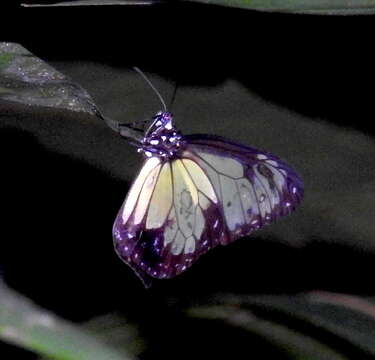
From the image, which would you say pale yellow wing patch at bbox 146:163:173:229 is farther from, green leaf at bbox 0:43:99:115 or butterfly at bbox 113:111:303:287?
green leaf at bbox 0:43:99:115

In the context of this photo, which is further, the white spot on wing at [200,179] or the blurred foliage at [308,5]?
the white spot on wing at [200,179]

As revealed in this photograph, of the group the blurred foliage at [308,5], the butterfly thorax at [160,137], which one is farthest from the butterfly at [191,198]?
the blurred foliage at [308,5]

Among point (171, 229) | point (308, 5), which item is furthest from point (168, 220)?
point (308, 5)

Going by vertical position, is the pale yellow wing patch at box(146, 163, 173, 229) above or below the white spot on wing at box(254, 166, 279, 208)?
below

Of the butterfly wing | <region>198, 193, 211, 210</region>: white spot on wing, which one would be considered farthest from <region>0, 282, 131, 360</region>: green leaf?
<region>198, 193, 211, 210</region>: white spot on wing

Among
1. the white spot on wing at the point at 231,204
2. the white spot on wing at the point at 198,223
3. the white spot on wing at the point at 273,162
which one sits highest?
the white spot on wing at the point at 273,162

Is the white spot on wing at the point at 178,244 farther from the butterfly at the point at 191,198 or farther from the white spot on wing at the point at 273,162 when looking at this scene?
the white spot on wing at the point at 273,162
